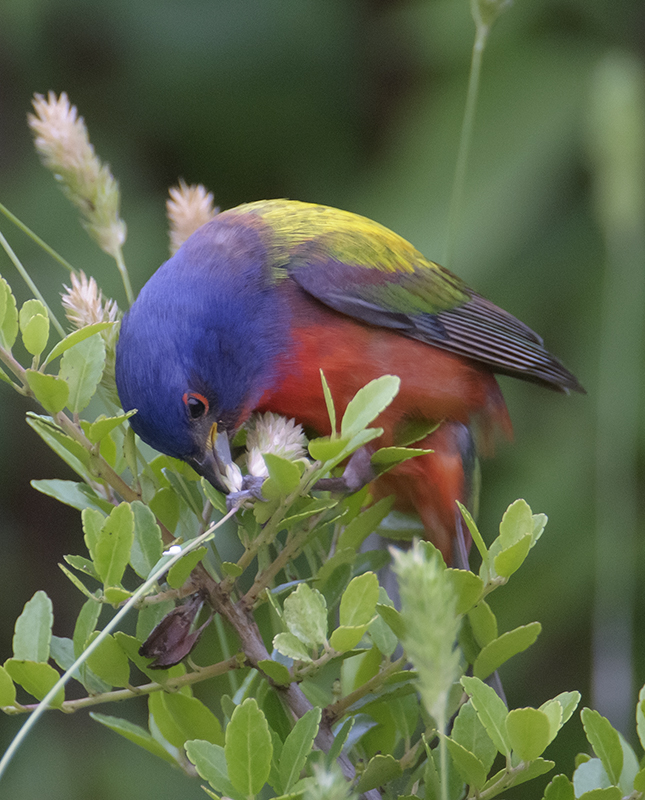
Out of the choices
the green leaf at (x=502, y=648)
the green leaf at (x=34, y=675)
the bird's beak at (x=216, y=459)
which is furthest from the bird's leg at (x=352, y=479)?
the green leaf at (x=34, y=675)

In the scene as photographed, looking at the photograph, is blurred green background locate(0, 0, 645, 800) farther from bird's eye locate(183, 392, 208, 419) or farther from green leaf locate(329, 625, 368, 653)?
green leaf locate(329, 625, 368, 653)

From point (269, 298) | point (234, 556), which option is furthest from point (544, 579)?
point (269, 298)

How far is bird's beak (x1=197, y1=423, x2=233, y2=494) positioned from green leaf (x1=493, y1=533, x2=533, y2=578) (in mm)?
534

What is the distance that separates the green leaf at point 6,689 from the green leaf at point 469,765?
585 millimetres

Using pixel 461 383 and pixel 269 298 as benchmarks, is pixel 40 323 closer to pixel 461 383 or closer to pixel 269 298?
pixel 269 298

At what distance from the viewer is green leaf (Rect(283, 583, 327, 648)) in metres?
1.21

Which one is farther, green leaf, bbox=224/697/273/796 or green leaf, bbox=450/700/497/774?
green leaf, bbox=450/700/497/774

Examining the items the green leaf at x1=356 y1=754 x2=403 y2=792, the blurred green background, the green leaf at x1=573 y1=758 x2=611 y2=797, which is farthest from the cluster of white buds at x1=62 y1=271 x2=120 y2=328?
the blurred green background

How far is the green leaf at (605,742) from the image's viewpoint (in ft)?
4.14

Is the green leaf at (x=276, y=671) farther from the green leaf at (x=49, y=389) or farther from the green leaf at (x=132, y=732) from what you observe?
the green leaf at (x=49, y=389)

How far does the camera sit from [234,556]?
3.27m

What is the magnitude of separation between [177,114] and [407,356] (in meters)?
2.33

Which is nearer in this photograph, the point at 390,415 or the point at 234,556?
the point at 390,415

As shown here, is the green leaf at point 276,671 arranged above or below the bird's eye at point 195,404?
below
